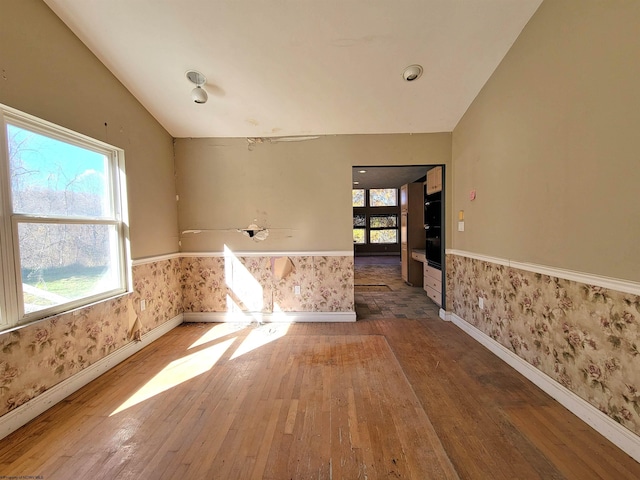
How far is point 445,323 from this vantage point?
3.19 metres

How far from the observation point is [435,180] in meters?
3.54

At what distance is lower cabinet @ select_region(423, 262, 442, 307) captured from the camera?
3652mm

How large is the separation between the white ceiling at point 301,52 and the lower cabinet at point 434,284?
2145 millimetres

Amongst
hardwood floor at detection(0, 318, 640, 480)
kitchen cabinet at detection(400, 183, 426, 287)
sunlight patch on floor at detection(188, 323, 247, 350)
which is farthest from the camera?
kitchen cabinet at detection(400, 183, 426, 287)

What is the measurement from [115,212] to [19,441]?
179cm

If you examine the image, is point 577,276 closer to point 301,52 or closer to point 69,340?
point 301,52

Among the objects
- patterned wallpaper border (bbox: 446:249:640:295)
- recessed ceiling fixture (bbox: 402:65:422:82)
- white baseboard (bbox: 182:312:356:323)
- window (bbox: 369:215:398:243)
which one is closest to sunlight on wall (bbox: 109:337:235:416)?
white baseboard (bbox: 182:312:356:323)

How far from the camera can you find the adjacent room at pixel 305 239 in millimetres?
1422

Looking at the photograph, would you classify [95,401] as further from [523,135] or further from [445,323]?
[523,135]

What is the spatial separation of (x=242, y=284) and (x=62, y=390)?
1.81m

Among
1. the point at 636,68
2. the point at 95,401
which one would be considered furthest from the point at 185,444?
the point at 636,68

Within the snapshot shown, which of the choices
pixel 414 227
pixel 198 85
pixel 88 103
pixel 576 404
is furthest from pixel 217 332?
pixel 414 227

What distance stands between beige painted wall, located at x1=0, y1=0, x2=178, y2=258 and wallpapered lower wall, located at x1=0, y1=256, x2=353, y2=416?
460 millimetres

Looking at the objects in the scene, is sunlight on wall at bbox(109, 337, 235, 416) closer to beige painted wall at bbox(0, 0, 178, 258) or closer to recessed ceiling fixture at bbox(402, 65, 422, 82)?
beige painted wall at bbox(0, 0, 178, 258)
